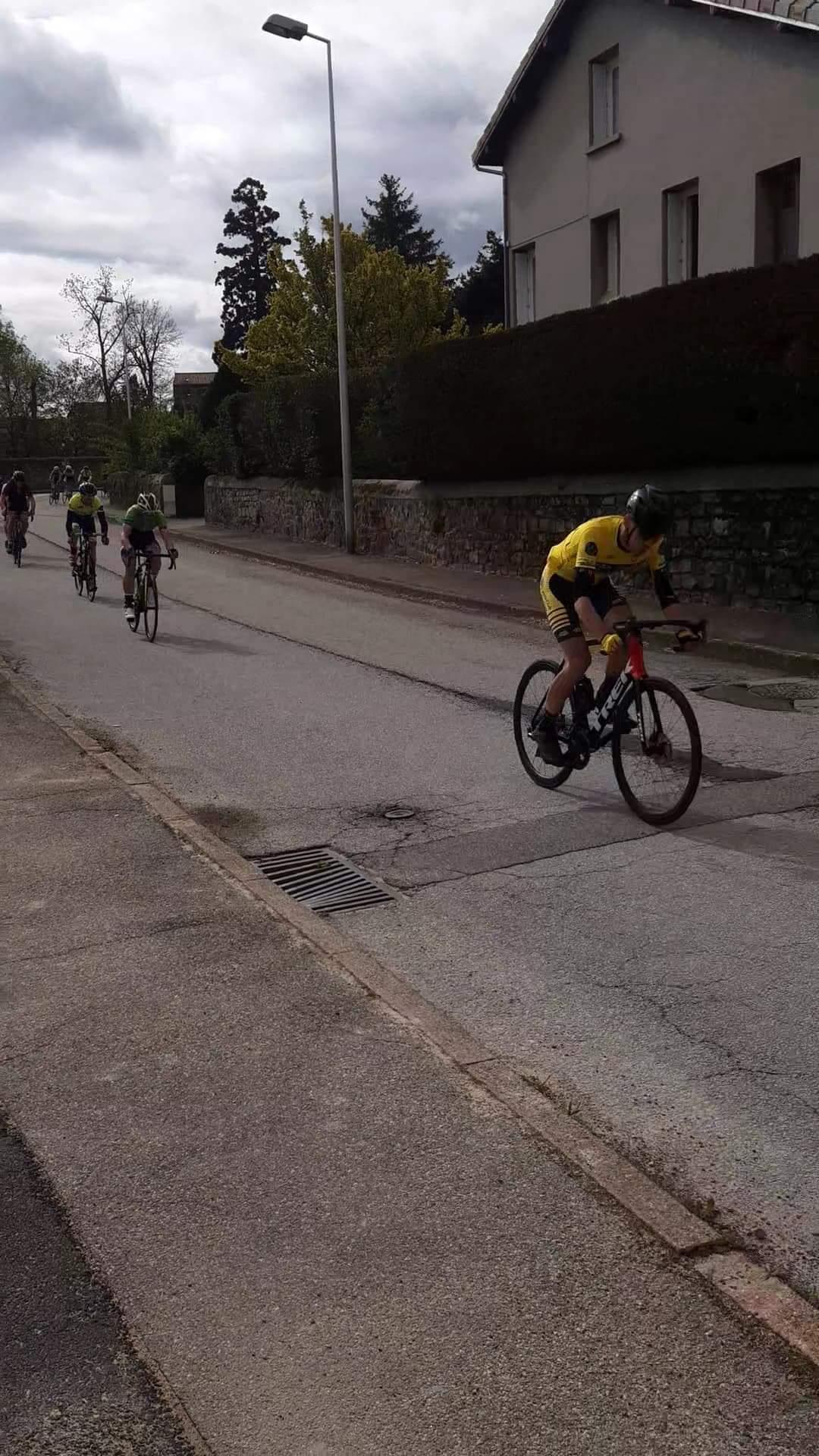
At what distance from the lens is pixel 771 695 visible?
35.1ft

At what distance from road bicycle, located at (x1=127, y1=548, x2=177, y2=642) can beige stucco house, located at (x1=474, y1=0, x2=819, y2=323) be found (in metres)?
10.3

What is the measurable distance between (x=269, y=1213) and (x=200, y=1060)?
38.2 inches

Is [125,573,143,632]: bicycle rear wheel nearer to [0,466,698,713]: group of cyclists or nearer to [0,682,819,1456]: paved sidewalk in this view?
[0,466,698,713]: group of cyclists

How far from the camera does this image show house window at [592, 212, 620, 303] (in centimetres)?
2317

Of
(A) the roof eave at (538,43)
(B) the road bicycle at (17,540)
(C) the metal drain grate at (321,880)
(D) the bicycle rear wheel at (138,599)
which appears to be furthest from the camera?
(B) the road bicycle at (17,540)

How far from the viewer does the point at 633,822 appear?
6973 millimetres

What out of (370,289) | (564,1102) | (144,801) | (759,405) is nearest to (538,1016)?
(564,1102)

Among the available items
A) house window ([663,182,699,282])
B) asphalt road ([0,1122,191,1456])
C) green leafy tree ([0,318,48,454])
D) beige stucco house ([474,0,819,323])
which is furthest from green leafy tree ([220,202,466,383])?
green leafy tree ([0,318,48,454])

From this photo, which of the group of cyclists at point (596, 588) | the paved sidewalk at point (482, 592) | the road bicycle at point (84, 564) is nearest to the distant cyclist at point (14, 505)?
the paved sidewalk at point (482, 592)

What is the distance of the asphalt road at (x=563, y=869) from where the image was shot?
3783 millimetres

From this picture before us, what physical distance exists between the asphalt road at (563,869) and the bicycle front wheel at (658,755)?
5.8 inches

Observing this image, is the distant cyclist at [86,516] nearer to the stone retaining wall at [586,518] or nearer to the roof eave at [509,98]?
Answer: the stone retaining wall at [586,518]

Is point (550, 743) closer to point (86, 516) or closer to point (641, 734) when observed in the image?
point (641, 734)

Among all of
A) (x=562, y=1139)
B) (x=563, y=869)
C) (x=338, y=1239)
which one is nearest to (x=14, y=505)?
(x=563, y=869)
